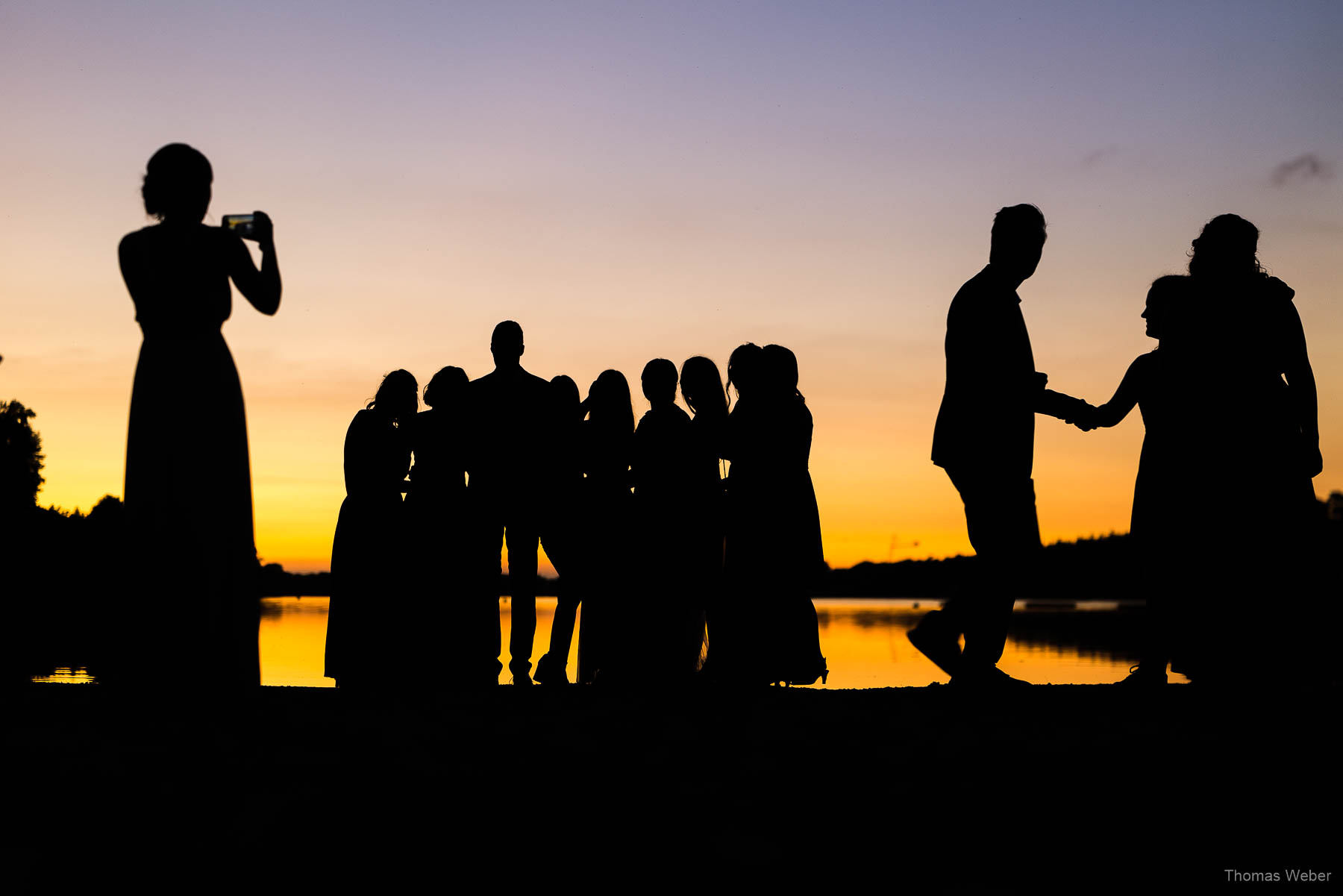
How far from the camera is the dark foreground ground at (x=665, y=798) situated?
2771 millimetres

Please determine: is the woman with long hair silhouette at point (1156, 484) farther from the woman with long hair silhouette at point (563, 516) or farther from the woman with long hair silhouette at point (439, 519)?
the woman with long hair silhouette at point (439, 519)

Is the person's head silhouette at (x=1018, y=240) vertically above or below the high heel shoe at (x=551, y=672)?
above

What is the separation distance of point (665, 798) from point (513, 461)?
453 cm

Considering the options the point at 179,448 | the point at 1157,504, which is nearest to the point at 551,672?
the point at 179,448

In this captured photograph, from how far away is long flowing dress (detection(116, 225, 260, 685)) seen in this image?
4801 millimetres

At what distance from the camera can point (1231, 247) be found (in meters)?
6.15

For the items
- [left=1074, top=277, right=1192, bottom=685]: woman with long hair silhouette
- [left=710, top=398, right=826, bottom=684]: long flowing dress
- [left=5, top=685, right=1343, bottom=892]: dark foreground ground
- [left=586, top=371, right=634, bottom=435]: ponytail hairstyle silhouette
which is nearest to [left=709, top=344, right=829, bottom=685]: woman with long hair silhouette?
[left=710, top=398, right=826, bottom=684]: long flowing dress

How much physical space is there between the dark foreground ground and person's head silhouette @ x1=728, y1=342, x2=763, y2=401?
2995 mm

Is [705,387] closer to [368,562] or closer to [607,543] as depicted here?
[607,543]

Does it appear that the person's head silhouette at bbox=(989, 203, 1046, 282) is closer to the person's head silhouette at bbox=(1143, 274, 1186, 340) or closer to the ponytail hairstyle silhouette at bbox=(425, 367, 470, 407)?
the person's head silhouette at bbox=(1143, 274, 1186, 340)

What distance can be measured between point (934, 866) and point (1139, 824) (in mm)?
690

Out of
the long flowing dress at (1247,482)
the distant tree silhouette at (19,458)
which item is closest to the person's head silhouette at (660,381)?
the long flowing dress at (1247,482)

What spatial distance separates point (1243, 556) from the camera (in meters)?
6.17

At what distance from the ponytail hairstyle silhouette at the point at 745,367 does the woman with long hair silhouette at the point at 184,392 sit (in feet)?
11.5
